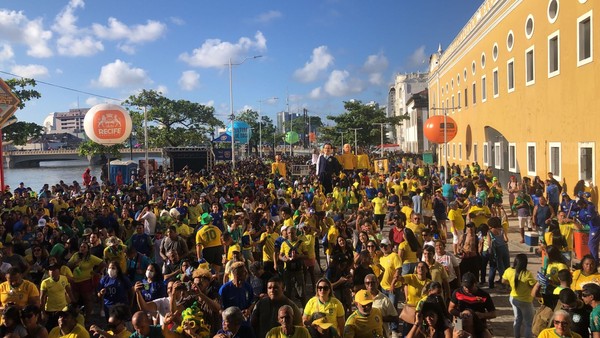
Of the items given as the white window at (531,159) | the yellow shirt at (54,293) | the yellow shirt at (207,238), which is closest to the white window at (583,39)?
the white window at (531,159)

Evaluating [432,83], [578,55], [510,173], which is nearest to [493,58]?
[510,173]

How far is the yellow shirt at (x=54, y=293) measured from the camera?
7148 millimetres

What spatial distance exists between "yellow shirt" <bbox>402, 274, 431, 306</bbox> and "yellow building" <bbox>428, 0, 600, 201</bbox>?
11.3m

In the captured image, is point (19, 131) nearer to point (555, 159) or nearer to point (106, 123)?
point (106, 123)

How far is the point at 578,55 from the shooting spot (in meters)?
16.0

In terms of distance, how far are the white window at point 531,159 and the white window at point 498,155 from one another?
493cm

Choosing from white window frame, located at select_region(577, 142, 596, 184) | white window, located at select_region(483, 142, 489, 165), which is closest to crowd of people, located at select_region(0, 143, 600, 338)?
white window frame, located at select_region(577, 142, 596, 184)

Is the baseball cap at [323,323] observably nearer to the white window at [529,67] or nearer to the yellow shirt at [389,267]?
the yellow shirt at [389,267]

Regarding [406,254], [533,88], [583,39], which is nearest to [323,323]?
[406,254]

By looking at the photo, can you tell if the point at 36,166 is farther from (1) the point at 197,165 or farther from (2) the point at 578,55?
(2) the point at 578,55

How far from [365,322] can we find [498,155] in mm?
23436

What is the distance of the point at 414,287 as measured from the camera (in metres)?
6.62

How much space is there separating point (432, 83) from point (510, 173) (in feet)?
82.0

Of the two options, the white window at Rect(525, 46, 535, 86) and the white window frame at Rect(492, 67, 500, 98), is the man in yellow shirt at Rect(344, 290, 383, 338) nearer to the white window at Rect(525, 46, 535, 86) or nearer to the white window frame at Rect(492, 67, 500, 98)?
the white window at Rect(525, 46, 535, 86)
